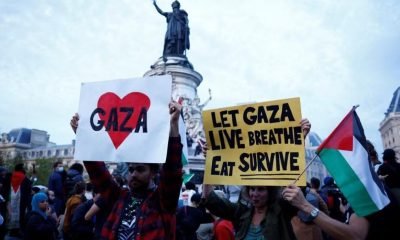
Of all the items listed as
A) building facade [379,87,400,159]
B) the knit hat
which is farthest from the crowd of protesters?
building facade [379,87,400,159]

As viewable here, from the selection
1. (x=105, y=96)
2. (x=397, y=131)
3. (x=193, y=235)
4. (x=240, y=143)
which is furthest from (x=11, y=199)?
(x=397, y=131)

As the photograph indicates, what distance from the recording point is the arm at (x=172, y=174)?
120 inches

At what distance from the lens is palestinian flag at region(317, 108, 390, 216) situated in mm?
2800

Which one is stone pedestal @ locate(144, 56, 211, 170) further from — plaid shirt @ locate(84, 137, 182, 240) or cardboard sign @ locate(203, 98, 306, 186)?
plaid shirt @ locate(84, 137, 182, 240)

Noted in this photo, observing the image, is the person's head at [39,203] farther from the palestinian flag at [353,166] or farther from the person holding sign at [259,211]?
the palestinian flag at [353,166]

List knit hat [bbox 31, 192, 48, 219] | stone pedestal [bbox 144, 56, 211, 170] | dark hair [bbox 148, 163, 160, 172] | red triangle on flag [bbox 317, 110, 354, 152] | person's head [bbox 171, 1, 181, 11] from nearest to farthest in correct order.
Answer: red triangle on flag [bbox 317, 110, 354, 152]
dark hair [bbox 148, 163, 160, 172]
knit hat [bbox 31, 192, 48, 219]
stone pedestal [bbox 144, 56, 211, 170]
person's head [bbox 171, 1, 181, 11]

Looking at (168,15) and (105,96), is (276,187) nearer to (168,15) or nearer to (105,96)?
(105,96)

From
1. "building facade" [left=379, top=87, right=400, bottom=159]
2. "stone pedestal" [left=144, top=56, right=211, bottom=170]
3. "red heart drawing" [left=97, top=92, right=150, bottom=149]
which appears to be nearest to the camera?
"red heart drawing" [left=97, top=92, right=150, bottom=149]

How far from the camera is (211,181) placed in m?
3.71

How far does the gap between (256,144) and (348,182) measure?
916mm

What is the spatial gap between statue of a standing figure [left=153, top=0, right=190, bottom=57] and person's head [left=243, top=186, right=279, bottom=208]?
94.8ft

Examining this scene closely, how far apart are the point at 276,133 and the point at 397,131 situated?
6904cm

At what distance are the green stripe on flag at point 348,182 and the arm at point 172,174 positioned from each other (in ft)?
3.84

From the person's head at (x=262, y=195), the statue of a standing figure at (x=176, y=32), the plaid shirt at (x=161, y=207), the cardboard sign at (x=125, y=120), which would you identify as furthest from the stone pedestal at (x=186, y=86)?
the plaid shirt at (x=161, y=207)
